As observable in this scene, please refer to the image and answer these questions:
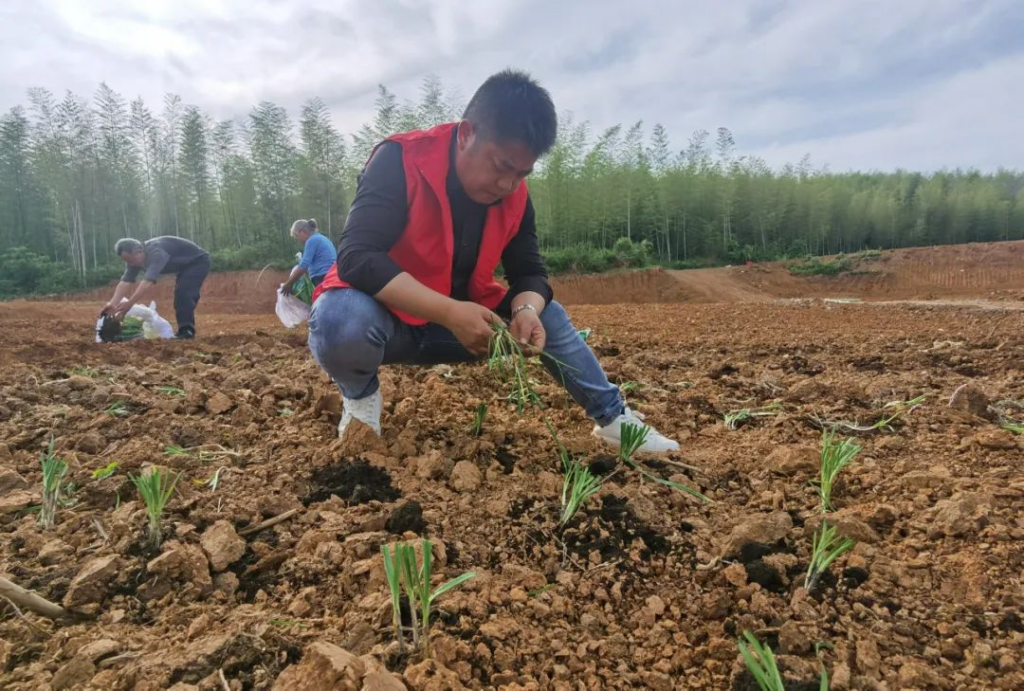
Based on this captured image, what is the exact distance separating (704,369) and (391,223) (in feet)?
7.27

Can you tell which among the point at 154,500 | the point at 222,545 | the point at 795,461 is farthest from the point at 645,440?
the point at 154,500

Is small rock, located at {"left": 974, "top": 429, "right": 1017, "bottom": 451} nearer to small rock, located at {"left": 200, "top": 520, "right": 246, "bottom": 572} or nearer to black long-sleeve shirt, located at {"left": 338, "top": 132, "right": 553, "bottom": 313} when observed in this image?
black long-sleeve shirt, located at {"left": 338, "top": 132, "right": 553, "bottom": 313}

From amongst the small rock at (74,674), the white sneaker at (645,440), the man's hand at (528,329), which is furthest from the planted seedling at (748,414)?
the small rock at (74,674)

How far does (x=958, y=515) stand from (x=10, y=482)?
2.56 metres

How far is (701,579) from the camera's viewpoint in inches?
50.8

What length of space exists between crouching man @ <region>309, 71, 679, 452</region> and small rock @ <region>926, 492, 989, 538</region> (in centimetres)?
75

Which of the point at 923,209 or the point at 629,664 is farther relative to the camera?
the point at 923,209

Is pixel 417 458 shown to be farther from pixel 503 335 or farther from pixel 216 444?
pixel 216 444

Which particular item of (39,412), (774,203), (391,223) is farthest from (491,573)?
(774,203)

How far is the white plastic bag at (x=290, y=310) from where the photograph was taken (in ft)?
24.3

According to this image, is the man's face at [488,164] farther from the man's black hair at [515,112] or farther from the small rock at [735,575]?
the small rock at [735,575]

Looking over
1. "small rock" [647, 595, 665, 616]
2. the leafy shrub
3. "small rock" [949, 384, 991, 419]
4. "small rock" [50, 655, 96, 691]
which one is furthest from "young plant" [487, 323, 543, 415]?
the leafy shrub

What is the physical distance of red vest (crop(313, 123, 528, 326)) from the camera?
192cm

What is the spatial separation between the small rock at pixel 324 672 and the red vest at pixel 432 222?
1.17 meters
